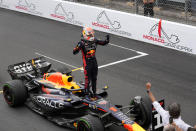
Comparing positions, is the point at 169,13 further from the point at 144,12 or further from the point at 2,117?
the point at 2,117

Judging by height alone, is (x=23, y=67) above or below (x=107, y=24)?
below

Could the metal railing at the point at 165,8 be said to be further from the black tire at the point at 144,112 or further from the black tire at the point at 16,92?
the black tire at the point at 16,92

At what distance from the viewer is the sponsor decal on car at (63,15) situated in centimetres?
1953

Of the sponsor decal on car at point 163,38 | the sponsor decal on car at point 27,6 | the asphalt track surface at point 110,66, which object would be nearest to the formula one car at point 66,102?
the asphalt track surface at point 110,66

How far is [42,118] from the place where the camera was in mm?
10102

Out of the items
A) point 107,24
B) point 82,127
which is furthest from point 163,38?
point 82,127

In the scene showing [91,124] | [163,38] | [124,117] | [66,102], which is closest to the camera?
[91,124]

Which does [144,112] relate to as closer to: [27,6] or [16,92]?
[16,92]

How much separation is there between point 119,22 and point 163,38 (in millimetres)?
2475

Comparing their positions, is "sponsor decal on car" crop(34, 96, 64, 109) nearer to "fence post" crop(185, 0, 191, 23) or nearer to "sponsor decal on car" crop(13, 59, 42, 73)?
"sponsor decal on car" crop(13, 59, 42, 73)

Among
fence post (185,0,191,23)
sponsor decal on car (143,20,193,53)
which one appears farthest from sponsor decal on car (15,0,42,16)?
fence post (185,0,191,23)

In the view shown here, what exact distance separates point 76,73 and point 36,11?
30.3ft

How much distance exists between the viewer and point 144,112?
9016 mm

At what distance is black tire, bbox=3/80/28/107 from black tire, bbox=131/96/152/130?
3113 mm
